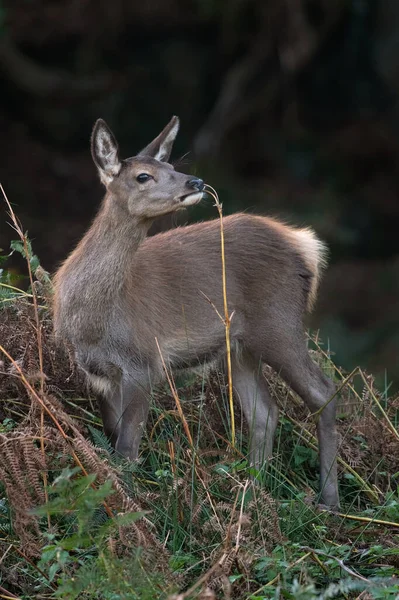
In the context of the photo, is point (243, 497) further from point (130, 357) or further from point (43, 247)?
point (43, 247)

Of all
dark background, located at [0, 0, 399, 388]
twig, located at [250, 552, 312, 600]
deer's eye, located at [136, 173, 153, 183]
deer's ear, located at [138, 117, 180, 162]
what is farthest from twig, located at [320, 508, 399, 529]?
dark background, located at [0, 0, 399, 388]

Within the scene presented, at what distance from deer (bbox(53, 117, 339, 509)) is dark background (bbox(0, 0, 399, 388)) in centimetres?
846

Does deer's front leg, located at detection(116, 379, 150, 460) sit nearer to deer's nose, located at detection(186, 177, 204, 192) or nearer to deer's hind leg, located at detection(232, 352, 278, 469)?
deer's hind leg, located at detection(232, 352, 278, 469)

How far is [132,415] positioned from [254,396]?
993 mm

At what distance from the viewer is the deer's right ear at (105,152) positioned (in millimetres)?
6406

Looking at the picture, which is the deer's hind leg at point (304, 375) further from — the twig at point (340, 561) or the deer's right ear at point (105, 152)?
the twig at point (340, 561)

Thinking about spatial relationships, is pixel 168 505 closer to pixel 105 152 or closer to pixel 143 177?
pixel 143 177

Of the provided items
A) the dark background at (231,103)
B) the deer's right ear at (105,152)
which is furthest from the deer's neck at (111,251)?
the dark background at (231,103)

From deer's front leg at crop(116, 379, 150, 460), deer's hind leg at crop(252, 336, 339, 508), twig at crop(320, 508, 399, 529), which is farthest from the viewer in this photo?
deer's hind leg at crop(252, 336, 339, 508)

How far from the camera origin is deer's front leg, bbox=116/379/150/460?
6188 mm

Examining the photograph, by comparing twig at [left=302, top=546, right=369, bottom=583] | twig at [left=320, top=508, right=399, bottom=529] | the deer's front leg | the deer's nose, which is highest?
the deer's nose

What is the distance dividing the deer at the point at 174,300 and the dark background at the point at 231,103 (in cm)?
846

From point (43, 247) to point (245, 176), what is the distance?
368cm

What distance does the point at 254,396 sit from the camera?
7.01 meters
